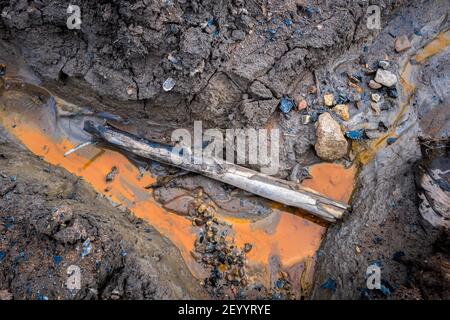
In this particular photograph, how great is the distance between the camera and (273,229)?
4.50m

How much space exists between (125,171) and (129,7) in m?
1.85

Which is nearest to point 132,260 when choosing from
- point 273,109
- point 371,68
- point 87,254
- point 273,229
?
point 87,254

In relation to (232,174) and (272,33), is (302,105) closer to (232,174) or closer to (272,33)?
(272,33)

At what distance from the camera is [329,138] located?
172 inches

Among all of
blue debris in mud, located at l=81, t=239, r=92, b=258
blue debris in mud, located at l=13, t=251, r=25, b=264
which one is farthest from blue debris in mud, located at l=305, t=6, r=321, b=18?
blue debris in mud, located at l=13, t=251, r=25, b=264

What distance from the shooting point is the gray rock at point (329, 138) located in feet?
14.3

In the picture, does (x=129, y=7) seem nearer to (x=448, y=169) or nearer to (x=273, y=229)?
(x=273, y=229)

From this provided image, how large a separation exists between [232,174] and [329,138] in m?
1.15

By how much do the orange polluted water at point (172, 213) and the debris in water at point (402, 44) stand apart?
1597mm

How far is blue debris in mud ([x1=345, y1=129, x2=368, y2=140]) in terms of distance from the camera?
4500 millimetres

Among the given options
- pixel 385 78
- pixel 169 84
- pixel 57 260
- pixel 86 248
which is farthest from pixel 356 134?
pixel 57 260

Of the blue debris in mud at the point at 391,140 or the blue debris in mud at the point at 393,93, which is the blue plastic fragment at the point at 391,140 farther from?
the blue debris in mud at the point at 393,93

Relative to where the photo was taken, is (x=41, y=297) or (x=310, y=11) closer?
(x=41, y=297)
